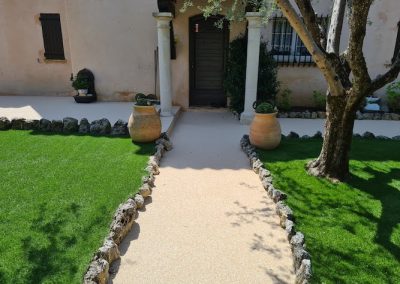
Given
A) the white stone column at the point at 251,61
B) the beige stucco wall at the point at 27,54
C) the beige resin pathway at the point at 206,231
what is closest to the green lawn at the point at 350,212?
the beige resin pathway at the point at 206,231

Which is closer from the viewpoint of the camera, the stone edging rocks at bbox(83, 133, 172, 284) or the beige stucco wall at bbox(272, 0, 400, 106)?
the stone edging rocks at bbox(83, 133, 172, 284)

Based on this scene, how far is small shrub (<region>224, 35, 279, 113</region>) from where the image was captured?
28.3 ft

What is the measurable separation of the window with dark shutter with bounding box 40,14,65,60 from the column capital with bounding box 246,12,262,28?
244 inches

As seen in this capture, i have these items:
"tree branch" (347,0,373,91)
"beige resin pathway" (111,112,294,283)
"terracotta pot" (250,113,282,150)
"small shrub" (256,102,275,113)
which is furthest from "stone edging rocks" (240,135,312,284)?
"tree branch" (347,0,373,91)

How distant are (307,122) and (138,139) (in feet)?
15.0

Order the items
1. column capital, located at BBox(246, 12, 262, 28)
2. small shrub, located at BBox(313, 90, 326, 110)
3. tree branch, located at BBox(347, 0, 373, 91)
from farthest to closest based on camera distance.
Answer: small shrub, located at BBox(313, 90, 326, 110) < column capital, located at BBox(246, 12, 262, 28) < tree branch, located at BBox(347, 0, 373, 91)

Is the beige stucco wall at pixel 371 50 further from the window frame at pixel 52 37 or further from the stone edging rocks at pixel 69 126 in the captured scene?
the window frame at pixel 52 37

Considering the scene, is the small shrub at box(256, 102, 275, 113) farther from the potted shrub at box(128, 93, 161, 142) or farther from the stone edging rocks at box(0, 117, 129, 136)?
the stone edging rocks at box(0, 117, 129, 136)

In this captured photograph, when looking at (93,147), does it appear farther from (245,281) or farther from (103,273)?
(245,281)

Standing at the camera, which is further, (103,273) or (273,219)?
(273,219)

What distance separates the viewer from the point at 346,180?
5.07 m

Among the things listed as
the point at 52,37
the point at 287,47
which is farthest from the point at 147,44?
the point at 287,47

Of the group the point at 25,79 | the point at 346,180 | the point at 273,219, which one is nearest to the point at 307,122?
the point at 346,180

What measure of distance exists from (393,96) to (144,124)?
7.25m
